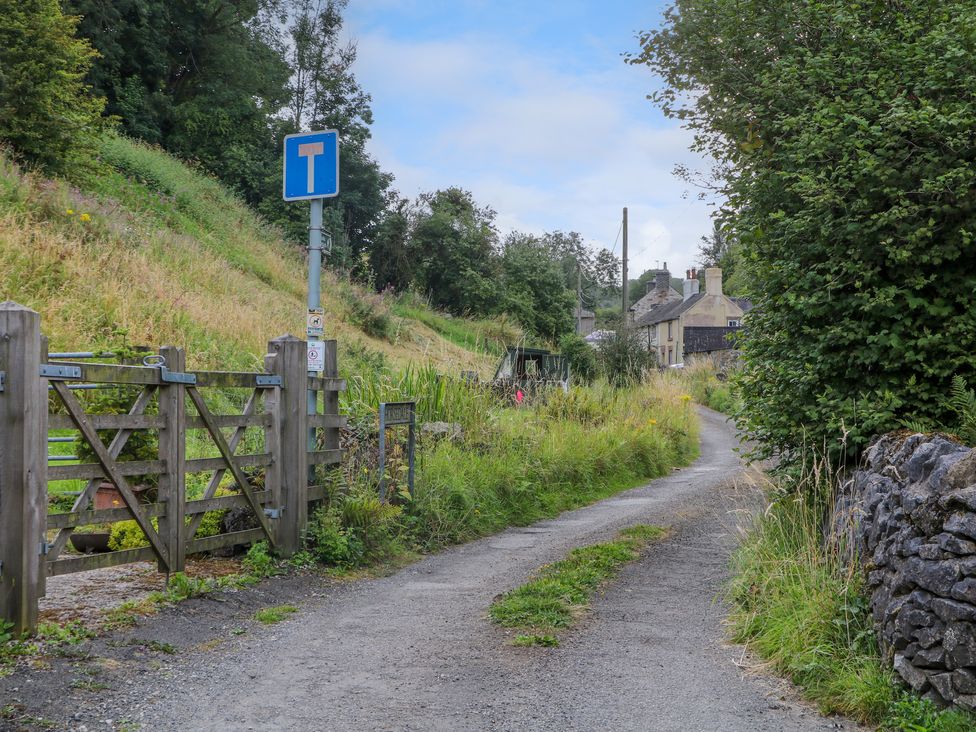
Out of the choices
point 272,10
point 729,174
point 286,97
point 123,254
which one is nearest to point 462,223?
point 286,97

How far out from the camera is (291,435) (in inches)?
296

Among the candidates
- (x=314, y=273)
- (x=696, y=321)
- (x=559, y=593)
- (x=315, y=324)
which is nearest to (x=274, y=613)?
(x=559, y=593)

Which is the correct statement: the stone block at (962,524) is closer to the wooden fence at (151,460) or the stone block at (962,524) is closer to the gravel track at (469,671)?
the gravel track at (469,671)

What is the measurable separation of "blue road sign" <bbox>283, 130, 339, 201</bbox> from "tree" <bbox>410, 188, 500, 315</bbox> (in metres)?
23.2

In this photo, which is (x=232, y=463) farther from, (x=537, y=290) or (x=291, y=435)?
(x=537, y=290)

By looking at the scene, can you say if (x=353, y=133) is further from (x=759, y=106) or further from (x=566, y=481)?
(x=759, y=106)

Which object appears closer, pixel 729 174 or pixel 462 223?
pixel 729 174

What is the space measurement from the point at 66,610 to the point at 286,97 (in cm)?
3461

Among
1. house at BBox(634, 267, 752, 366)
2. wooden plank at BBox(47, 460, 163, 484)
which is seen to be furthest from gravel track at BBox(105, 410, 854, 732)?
house at BBox(634, 267, 752, 366)

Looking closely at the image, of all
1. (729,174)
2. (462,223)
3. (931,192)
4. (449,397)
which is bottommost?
(449,397)

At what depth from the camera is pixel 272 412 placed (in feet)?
24.2

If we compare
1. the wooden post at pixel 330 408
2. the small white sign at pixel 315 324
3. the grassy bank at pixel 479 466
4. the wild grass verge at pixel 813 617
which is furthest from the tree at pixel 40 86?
the wild grass verge at pixel 813 617

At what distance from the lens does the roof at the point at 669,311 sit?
5822 cm

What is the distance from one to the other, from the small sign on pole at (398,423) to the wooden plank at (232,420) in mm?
1766
